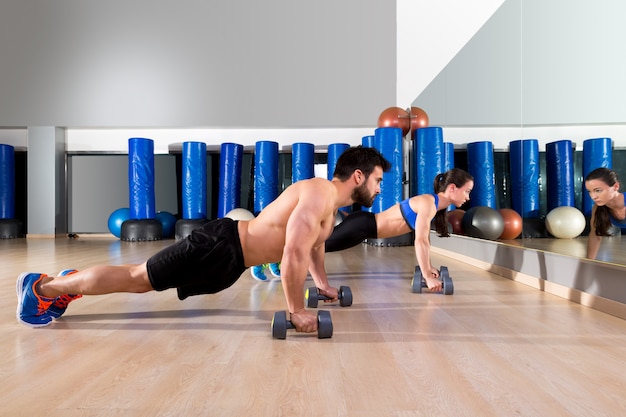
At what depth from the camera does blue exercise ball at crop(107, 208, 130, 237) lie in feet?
27.1

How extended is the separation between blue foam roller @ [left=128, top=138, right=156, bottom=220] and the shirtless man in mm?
5831

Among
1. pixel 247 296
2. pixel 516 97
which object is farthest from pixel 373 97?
pixel 247 296

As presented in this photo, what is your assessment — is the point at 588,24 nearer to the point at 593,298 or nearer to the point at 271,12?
the point at 593,298

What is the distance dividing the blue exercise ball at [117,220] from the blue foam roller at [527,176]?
6.10 m

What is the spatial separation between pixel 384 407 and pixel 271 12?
8.15 meters

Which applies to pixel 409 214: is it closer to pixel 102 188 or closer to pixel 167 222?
pixel 167 222

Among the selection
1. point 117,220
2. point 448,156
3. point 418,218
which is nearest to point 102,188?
point 117,220

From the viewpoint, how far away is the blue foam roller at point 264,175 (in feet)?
25.6

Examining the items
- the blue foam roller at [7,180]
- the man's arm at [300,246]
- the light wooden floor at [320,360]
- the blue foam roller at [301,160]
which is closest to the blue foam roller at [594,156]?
the light wooden floor at [320,360]

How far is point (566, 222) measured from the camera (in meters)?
3.12

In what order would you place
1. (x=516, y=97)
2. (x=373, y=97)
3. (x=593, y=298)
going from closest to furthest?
(x=593, y=298)
(x=516, y=97)
(x=373, y=97)

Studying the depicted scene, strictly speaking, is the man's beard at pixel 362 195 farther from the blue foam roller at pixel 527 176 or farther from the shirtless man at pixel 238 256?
the blue foam roller at pixel 527 176

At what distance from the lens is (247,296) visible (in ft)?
10.0

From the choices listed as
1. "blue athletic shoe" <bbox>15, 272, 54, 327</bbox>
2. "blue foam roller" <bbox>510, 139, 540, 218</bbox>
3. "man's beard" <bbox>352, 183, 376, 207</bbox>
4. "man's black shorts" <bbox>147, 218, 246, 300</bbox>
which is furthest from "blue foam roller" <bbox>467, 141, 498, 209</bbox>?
"blue athletic shoe" <bbox>15, 272, 54, 327</bbox>
